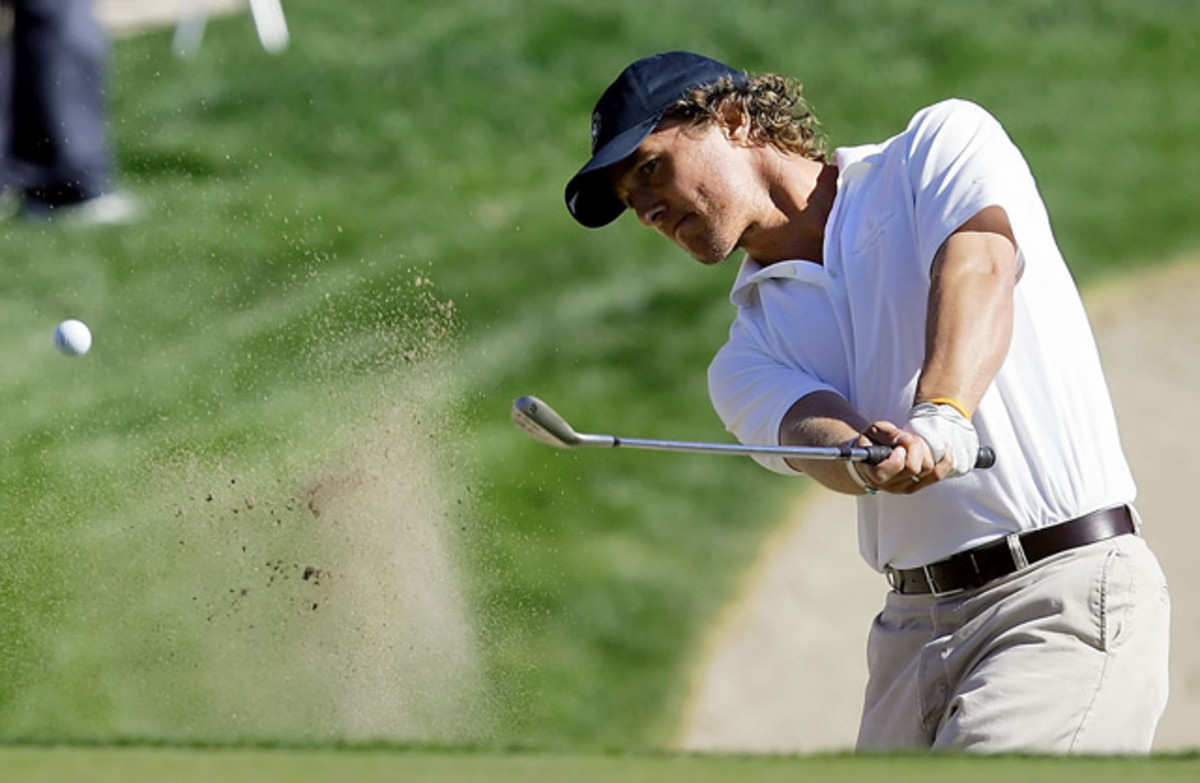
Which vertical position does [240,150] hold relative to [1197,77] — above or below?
below

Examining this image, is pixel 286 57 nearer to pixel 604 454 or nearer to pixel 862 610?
pixel 604 454

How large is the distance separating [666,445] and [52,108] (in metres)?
4.80

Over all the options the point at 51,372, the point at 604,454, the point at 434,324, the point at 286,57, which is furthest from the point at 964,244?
the point at 286,57

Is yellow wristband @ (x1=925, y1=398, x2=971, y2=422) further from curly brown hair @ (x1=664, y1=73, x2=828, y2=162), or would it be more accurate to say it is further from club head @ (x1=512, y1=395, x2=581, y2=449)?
curly brown hair @ (x1=664, y1=73, x2=828, y2=162)

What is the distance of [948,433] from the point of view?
7.90 ft

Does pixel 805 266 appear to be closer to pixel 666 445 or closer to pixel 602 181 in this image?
pixel 602 181

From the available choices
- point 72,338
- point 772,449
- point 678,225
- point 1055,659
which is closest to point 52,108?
point 72,338

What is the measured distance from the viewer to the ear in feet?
9.79

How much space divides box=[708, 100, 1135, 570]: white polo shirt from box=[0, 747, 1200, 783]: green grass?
2.87 ft

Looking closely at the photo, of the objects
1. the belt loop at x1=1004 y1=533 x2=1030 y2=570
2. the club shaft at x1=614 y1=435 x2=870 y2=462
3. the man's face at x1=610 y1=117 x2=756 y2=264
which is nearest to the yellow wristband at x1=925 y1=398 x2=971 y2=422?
the club shaft at x1=614 y1=435 x2=870 y2=462

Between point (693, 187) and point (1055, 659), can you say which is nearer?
point (1055, 659)

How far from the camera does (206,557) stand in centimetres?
445

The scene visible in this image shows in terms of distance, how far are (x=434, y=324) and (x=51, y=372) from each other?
5.11ft

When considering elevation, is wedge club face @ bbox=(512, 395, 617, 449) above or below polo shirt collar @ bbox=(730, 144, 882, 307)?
below
